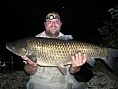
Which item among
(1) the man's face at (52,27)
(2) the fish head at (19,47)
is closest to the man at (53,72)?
(1) the man's face at (52,27)

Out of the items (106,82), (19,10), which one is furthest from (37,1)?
(106,82)

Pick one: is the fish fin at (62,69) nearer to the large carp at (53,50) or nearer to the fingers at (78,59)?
the large carp at (53,50)

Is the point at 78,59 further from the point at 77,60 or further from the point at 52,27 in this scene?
the point at 52,27

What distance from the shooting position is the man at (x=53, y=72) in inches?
152

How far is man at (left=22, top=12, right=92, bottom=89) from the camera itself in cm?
386

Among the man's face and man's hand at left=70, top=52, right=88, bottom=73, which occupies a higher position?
the man's face

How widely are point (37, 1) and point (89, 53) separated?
44.0 m

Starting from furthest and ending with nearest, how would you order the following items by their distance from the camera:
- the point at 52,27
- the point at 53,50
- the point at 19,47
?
the point at 52,27 < the point at 19,47 < the point at 53,50

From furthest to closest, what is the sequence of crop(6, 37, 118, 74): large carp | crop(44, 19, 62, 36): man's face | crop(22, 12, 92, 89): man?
crop(44, 19, 62, 36): man's face → crop(22, 12, 92, 89): man → crop(6, 37, 118, 74): large carp

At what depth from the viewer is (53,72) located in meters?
3.98

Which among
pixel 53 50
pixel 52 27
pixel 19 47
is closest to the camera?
pixel 53 50

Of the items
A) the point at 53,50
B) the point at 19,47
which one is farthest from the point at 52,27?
the point at 19,47

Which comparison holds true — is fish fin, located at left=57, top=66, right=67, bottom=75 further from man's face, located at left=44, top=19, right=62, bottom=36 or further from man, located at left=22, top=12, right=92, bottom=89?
man's face, located at left=44, top=19, right=62, bottom=36

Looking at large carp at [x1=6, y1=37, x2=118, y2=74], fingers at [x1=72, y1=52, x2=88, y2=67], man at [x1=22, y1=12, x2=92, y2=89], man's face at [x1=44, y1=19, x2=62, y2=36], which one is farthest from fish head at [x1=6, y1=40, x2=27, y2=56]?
fingers at [x1=72, y1=52, x2=88, y2=67]
